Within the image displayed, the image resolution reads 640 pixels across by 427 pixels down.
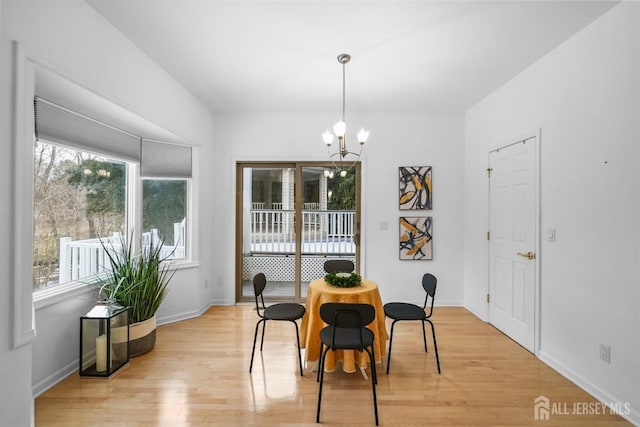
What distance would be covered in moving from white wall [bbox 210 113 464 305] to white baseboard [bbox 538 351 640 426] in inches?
61.7

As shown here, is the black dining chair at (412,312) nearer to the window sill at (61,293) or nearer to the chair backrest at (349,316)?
the chair backrest at (349,316)

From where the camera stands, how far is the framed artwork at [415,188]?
A: 13.4 ft

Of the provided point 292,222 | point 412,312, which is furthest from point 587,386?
point 292,222

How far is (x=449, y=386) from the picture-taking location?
7.32ft

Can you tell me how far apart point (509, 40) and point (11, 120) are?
3.61 meters

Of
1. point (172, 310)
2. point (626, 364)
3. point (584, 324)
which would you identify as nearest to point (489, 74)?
point (584, 324)

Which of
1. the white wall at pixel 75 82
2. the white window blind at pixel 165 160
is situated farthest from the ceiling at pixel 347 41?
the white window blind at pixel 165 160

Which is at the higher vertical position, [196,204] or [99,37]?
[99,37]

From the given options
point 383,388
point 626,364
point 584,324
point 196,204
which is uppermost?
point 196,204

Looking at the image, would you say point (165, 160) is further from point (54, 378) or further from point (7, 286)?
point (54, 378)

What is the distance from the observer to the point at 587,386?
220 cm

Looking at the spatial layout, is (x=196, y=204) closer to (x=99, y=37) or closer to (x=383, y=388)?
(x=99, y=37)

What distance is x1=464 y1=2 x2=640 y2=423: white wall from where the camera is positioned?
6.31 ft

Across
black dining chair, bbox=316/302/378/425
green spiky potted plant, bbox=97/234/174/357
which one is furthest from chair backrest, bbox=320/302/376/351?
green spiky potted plant, bbox=97/234/174/357
